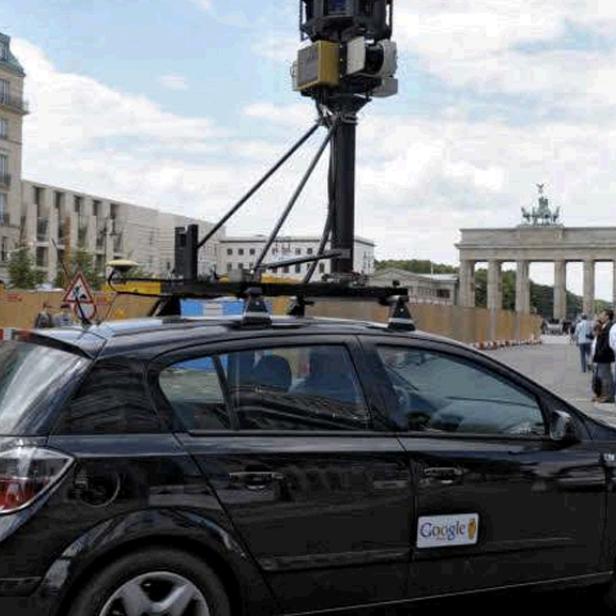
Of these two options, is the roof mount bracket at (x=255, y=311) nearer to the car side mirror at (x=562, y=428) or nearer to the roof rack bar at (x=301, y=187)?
the car side mirror at (x=562, y=428)

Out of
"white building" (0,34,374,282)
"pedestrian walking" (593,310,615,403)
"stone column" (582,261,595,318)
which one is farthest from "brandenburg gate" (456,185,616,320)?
"pedestrian walking" (593,310,615,403)

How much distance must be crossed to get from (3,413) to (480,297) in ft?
549

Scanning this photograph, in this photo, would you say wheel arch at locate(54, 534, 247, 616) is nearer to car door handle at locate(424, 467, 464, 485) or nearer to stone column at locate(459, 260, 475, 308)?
car door handle at locate(424, 467, 464, 485)

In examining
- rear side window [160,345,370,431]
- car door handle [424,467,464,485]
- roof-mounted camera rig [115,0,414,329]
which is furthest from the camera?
roof-mounted camera rig [115,0,414,329]

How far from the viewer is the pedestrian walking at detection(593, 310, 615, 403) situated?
17.5m

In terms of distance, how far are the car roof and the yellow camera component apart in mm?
10123

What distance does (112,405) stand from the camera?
12.7ft

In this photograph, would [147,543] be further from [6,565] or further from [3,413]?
[3,413]

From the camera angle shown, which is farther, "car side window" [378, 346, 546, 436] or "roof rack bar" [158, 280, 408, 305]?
"roof rack bar" [158, 280, 408, 305]

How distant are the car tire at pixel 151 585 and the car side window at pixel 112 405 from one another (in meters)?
0.48

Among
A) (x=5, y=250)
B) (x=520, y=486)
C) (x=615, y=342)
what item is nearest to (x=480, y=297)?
(x=5, y=250)

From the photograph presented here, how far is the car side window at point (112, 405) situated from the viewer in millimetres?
3773

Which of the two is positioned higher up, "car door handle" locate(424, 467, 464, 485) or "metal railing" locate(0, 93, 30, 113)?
"metal railing" locate(0, 93, 30, 113)

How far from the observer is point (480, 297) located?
168375mm
